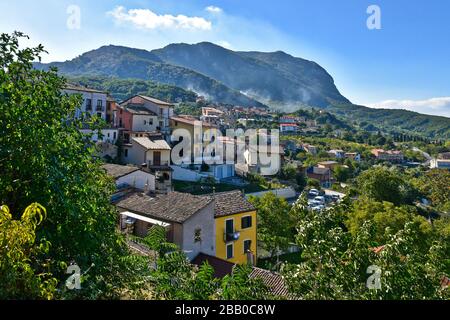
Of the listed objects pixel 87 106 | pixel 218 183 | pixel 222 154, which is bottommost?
pixel 218 183

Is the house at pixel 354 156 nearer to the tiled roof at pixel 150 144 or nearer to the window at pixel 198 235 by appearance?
the tiled roof at pixel 150 144

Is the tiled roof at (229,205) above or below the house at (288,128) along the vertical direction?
below

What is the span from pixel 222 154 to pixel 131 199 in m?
31.0

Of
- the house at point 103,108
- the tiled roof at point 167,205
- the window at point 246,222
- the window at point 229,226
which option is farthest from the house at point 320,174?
the tiled roof at point 167,205

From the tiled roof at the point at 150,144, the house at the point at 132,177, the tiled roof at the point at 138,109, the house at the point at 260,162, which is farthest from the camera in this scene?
the house at the point at 260,162

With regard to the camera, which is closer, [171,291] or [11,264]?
[11,264]

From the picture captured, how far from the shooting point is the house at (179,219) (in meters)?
19.0

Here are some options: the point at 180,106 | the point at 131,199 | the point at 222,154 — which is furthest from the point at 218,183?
the point at 180,106

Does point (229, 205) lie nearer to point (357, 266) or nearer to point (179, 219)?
point (179, 219)

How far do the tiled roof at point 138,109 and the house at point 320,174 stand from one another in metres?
36.6

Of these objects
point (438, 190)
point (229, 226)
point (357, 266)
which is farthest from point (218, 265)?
point (438, 190)

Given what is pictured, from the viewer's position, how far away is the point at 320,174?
242 feet

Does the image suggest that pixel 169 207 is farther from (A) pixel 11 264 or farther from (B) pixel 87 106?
(B) pixel 87 106
